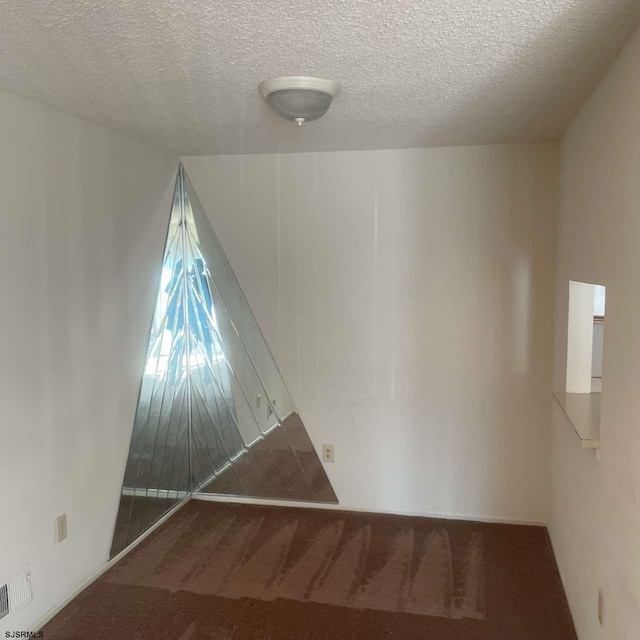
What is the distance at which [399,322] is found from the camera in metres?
3.30

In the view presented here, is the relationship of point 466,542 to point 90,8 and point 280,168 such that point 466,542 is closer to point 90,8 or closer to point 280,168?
point 280,168

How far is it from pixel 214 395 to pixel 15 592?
1503mm

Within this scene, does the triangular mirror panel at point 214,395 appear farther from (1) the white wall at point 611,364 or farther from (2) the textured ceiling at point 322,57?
(1) the white wall at point 611,364

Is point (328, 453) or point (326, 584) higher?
point (328, 453)

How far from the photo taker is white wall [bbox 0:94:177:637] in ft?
7.23

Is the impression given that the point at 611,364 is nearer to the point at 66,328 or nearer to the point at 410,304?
the point at 410,304

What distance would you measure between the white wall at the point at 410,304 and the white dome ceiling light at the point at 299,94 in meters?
1.15

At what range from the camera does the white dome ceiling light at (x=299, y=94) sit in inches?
77.6

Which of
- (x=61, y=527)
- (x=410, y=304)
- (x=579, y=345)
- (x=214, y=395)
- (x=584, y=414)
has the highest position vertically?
(x=410, y=304)

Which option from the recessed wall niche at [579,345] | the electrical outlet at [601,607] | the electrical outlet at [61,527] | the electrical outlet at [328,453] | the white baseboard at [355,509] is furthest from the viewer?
the electrical outlet at [328,453]

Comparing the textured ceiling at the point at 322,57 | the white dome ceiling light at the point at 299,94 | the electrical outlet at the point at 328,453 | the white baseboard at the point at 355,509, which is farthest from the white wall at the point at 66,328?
Answer: the electrical outlet at the point at 328,453

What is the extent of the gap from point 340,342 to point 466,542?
1.26m

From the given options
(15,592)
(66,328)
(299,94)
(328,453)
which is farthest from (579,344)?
(15,592)

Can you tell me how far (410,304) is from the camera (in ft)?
10.8
